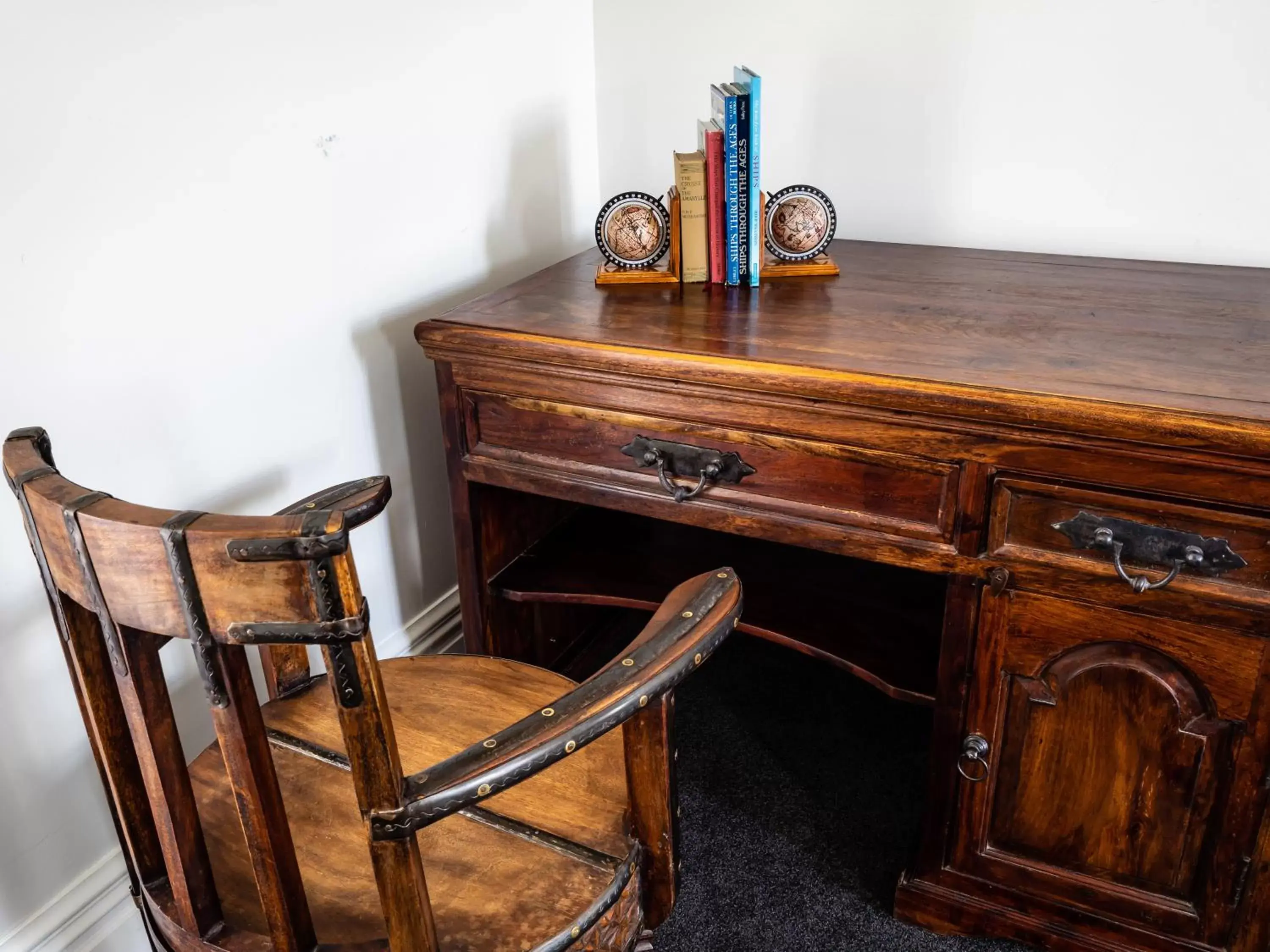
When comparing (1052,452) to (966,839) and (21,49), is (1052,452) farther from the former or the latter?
(21,49)

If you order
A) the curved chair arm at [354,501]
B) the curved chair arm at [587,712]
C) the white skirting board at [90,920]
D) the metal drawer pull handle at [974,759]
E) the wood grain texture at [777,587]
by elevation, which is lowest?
the white skirting board at [90,920]

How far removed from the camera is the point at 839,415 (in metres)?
1.12

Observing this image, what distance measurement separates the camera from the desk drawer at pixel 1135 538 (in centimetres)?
99

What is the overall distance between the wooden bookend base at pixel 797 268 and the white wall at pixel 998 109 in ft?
0.91

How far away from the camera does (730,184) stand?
141 cm

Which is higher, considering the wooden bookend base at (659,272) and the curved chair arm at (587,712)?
the wooden bookend base at (659,272)

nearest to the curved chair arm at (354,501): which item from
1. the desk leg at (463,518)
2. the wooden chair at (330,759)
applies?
the wooden chair at (330,759)

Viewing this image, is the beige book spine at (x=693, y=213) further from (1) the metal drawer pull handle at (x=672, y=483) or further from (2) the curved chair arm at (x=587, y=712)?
(2) the curved chair arm at (x=587, y=712)

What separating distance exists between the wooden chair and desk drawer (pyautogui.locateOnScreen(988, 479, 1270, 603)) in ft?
1.28

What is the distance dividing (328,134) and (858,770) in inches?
50.7

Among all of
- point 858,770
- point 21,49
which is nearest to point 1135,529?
point 858,770

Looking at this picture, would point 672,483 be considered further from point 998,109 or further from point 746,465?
point 998,109

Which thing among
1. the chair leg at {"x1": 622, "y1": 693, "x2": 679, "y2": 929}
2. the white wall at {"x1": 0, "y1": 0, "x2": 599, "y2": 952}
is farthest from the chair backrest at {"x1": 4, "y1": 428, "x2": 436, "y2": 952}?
the white wall at {"x1": 0, "y1": 0, "x2": 599, "y2": 952}

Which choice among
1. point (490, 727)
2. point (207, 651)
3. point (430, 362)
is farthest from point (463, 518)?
point (207, 651)
